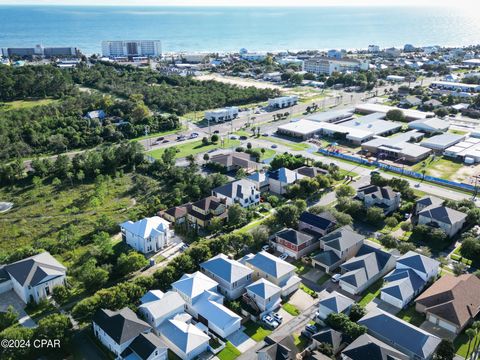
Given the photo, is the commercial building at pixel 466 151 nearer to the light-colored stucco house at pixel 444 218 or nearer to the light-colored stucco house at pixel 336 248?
the light-colored stucco house at pixel 444 218

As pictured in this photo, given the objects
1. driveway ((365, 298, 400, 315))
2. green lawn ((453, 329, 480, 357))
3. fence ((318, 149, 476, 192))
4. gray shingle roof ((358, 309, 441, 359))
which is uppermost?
fence ((318, 149, 476, 192))

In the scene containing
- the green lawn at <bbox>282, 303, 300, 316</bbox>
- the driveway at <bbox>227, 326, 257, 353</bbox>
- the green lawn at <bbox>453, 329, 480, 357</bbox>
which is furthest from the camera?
the green lawn at <bbox>282, 303, 300, 316</bbox>

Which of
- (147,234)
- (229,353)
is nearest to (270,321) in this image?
(229,353)

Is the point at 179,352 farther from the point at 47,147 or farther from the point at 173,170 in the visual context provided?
the point at 47,147

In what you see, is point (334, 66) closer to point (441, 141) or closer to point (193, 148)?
point (441, 141)

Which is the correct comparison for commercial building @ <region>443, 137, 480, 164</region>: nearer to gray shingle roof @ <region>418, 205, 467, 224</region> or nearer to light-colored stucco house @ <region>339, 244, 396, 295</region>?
gray shingle roof @ <region>418, 205, 467, 224</region>

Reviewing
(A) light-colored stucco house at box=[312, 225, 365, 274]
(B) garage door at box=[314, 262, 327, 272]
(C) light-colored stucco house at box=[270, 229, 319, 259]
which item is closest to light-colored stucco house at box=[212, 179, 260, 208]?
(C) light-colored stucco house at box=[270, 229, 319, 259]
